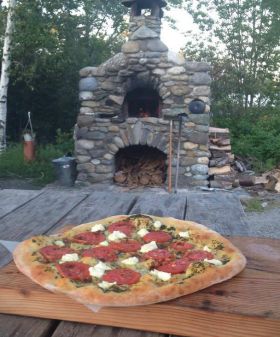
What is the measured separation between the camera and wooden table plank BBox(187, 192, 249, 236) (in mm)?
1722

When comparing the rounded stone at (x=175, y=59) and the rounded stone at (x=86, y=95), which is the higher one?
the rounded stone at (x=175, y=59)

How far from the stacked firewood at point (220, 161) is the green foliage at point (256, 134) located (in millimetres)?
941

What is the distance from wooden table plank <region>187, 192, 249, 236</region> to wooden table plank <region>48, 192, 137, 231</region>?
1.00 ft

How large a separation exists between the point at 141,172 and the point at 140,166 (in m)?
0.16

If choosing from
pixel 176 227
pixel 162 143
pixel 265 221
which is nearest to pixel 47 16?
pixel 162 143

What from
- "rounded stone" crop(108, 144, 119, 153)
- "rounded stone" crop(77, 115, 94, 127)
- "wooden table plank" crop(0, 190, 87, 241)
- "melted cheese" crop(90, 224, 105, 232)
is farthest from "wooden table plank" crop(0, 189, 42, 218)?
"rounded stone" crop(77, 115, 94, 127)

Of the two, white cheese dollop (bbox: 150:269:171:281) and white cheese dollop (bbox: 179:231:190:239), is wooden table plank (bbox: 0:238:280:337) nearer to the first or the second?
white cheese dollop (bbox: 150:269:171:281)

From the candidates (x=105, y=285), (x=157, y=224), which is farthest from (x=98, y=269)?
(x=157, y=224)

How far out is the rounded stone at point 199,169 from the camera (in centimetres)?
712

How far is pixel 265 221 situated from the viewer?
215 inches

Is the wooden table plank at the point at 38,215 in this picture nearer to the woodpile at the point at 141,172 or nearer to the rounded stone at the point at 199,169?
the rounded stone at the point at 199,169

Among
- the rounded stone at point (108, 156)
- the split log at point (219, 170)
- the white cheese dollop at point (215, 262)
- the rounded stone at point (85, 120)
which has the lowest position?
the split log at point (219, 170)

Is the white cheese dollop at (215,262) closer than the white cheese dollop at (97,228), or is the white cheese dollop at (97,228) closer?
the white cheese dollop at (215,262)

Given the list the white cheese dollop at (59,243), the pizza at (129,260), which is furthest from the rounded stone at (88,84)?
the white cheese dollop at (59,243)
